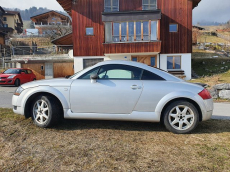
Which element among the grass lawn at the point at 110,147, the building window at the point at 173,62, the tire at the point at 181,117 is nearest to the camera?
the grass lawn at the point at 110,147

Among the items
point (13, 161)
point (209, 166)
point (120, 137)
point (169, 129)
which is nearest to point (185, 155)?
point (209, 166)

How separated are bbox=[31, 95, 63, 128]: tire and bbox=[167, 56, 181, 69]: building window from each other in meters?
16.3

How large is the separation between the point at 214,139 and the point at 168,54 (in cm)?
1603

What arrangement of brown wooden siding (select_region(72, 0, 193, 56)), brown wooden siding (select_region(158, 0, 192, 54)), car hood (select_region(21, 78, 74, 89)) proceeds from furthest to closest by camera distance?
brown wooden siding (select_region(158, 0, 192, 54)), brown wooden siding (select_region(72, 0, 193, 56)), car hood (select_region(21, 78, 74, 89))

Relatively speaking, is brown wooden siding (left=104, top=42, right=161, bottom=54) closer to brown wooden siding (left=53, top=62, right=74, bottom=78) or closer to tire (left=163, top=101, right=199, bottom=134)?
brown wooden siding (left=53, top=62, right=74, bottom=78)

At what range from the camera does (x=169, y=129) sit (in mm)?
3861

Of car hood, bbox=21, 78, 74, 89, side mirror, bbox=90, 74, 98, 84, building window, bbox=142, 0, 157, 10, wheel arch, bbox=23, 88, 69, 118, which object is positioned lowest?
wheel arch, bbox=23, 88, 69, 118

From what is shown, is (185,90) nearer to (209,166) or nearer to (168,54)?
(209,166)

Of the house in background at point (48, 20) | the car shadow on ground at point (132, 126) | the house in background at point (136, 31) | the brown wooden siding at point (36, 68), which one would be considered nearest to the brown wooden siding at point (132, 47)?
the house in background at point (136, 31)

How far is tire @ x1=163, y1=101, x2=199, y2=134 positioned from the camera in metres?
3.82

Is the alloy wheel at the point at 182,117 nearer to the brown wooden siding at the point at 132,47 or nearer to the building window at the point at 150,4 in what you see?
the brown wooden siding at the point at 132,47

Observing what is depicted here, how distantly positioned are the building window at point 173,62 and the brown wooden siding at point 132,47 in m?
2.12

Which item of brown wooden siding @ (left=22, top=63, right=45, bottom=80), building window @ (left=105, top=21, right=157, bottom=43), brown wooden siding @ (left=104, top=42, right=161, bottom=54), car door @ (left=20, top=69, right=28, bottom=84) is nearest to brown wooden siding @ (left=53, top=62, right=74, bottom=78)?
brown wooden siding @ (left=22, top=63, right=45, bottom=80)

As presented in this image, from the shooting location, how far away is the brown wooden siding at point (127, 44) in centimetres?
1812
